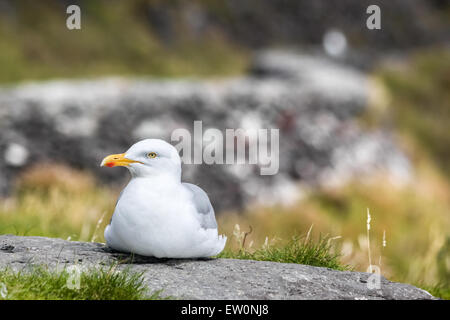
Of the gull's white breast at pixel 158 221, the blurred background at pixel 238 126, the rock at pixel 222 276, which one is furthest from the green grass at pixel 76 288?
the blurred background at pixel 238 126

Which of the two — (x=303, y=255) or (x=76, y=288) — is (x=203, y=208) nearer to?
(x=303, y=255)

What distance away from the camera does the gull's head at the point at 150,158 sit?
A: 4.40m

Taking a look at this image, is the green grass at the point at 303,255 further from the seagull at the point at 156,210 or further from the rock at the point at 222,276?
the seagull at the point at 156,210

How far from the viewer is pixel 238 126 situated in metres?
13.5

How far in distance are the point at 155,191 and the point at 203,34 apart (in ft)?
75.7

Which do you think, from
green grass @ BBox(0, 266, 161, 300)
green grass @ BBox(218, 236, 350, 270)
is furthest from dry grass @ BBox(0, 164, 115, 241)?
green grass @ BBox(0, 266, 161, 300)

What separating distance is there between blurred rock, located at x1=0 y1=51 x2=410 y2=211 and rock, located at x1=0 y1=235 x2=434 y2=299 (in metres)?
6.93

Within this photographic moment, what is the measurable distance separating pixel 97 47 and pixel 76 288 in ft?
61.2

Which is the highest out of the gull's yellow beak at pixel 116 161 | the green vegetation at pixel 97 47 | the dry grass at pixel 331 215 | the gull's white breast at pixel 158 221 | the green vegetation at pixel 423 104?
the green vegetation at pixel 97 47

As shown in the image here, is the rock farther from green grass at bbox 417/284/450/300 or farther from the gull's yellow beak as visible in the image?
green grass at bbox 417/284/450/300

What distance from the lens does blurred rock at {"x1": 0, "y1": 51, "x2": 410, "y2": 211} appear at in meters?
12.0

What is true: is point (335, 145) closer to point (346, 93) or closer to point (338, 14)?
point (346, 93)

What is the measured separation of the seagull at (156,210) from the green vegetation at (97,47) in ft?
48.3

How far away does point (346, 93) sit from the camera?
624 inches
